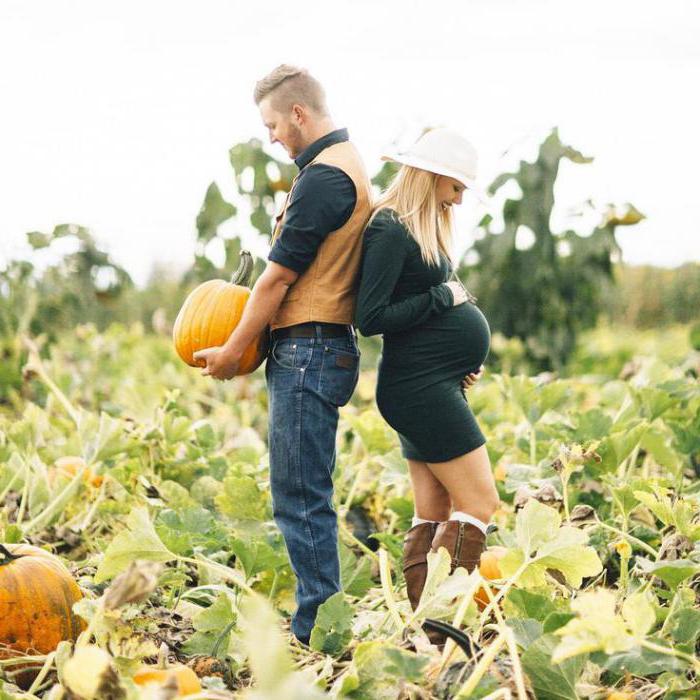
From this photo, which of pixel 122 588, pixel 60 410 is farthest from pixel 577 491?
pixel 60 410

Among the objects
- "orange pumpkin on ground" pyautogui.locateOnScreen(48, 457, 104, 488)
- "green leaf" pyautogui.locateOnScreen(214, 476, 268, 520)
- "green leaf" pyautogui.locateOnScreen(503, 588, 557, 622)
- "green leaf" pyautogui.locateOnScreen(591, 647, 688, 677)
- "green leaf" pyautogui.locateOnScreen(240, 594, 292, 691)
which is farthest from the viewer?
"orange pumpkin on ground" pyautogui.locateOnScreen(48, 457, 104, 488)

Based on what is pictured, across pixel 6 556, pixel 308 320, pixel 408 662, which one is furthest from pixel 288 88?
pixel 408 662

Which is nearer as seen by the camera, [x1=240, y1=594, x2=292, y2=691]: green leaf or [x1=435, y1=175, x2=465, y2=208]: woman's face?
[x1=240, y1=594, x2=292, y2=691]: green leaf

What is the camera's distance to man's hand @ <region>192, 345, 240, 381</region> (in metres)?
2.38

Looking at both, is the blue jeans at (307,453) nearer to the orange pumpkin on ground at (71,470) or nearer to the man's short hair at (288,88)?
the man's short hair at (288,88)

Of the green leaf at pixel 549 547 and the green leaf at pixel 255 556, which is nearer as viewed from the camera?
the green leaf at pixel 549 547

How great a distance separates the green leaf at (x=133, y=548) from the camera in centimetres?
206

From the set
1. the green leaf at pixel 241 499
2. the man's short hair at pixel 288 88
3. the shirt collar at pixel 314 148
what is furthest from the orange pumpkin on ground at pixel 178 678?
the man's short hair at pixel 288 88

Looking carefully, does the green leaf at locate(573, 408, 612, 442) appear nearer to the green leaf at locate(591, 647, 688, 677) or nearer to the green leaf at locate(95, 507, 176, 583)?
the green leaf at locate(591, 647, 688, 677)

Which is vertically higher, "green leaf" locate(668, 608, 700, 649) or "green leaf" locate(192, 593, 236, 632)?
"green leaf" locate(668, 608, 700, 649)

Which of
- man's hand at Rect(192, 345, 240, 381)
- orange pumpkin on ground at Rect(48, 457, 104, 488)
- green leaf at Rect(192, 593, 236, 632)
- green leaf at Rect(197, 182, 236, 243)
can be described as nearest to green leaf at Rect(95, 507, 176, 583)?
green leaf at Rect(192, 593, 236, 632)

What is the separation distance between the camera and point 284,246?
2297mm

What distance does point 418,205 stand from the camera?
243 centimetres

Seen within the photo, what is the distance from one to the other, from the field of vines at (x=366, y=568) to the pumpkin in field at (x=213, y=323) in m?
0.46
